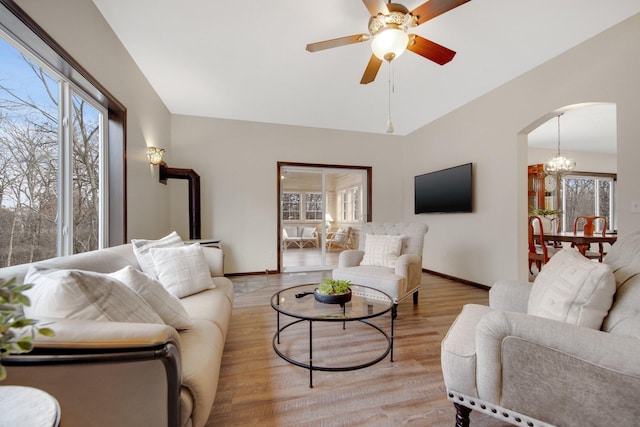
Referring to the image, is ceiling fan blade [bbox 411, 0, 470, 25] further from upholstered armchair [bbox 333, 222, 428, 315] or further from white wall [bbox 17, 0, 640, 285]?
upholstered armchair [bbox 333, 222, 428, 315]

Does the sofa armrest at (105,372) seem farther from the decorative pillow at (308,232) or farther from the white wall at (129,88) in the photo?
the decorative pillow at (308,232)

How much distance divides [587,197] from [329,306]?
767 cm

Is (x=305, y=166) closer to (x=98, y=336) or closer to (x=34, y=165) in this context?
(x=34, y=165)

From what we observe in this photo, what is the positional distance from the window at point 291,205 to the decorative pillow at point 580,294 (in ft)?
14.4

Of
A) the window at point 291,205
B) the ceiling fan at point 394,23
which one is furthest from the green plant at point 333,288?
the window at point 291,205

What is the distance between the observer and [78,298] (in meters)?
0.90

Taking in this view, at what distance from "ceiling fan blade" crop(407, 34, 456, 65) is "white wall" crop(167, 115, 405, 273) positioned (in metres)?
2.93

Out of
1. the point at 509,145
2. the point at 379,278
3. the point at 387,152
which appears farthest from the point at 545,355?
the point at 387,152

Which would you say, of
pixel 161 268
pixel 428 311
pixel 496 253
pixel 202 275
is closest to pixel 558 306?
pixel 428 311

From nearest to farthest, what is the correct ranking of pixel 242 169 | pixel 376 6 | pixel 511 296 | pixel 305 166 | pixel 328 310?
pixel 511 296 → pixel 376 6 → pixel 328 310 → pixel 242 169 → pixel 305 166

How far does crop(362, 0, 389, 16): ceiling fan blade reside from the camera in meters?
1.66

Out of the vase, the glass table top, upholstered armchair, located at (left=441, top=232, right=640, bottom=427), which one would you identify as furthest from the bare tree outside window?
the vase

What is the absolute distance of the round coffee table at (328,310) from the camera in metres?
1.63

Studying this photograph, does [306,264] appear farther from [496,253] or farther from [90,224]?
[90,224]
